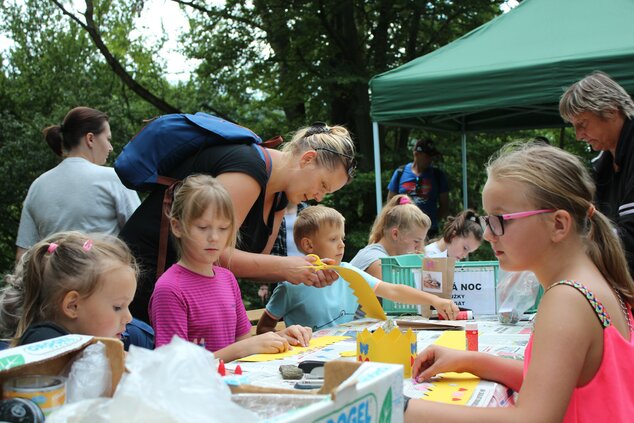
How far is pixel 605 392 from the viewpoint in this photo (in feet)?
4.95

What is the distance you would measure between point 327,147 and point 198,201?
667 millimetres

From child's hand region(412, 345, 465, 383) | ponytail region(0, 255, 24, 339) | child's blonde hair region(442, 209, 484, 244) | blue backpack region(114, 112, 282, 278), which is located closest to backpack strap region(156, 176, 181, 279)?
blue backpack region(114, 112, 282, 278)

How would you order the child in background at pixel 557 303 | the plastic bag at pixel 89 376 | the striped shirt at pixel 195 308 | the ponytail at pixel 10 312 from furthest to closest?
the striped shirt at pixel 195 308, the ponytail at pixel 10 312, the child in background at pixel 557 303, the plastic bag at pixel 89 376

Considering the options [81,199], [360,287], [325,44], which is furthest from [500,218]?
[325,44]

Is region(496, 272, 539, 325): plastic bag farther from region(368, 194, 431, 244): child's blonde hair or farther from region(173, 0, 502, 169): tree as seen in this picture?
region(173, 0, 502, 169): tree

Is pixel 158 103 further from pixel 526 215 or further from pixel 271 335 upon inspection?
pixel 526 215

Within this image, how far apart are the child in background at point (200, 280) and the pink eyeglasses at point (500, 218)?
2.65ft

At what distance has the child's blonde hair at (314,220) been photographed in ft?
10.9

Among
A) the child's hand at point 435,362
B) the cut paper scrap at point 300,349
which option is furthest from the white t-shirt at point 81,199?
the child's hand at point 435,362

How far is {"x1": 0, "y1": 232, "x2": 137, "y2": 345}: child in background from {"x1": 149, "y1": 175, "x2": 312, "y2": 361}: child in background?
439 mm

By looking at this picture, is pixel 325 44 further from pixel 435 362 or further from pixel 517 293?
pixel 435 362

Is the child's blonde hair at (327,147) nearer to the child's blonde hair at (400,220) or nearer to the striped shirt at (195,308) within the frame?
the striped shirt at (195,308)

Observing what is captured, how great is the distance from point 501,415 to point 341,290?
6.48 feet

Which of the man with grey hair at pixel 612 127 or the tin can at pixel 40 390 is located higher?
the man with grey hair at pixel 612 127
